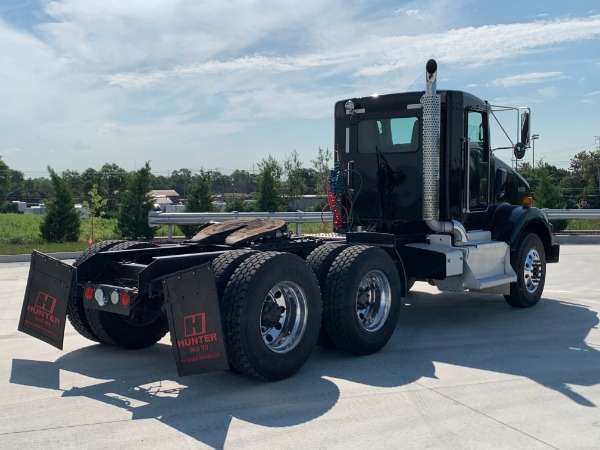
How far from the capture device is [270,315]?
5.96m

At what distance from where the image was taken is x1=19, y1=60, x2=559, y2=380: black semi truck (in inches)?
217

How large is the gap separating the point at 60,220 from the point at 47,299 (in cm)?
1725

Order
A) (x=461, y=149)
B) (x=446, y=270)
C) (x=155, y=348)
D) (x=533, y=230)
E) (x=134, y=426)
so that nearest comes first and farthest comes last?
(x=134, y=426)
(x=155, y=348)
(x=446, y=270)
(x=461, y=149)
(x=533, y=230)

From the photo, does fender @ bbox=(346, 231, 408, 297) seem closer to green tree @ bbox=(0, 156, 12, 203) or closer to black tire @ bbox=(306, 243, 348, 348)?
black tire @ bbox=(306, 243, 348, 348)

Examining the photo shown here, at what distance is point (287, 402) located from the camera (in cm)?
522

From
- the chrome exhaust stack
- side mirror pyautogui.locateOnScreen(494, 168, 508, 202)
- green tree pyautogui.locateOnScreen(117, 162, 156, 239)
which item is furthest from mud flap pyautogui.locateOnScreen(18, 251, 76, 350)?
green tree pyautogui.locateOnScreen(117, 162, 156, 239)

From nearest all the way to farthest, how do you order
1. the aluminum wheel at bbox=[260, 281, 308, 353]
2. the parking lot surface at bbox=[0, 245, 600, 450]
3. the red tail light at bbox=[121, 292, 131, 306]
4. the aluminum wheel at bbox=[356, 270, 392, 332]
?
1. the parking lot surface at bbox=[0, 245, 600, 450]
2. the red tail light at bbox=[121, 292, 131, 306]
3. the aluminum wheel at bbox=[260, 281, 308, 353]
4. the aluminum wheel at bbox=[356, 270, 392, 332]

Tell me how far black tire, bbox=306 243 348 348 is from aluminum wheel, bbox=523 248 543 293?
361cm

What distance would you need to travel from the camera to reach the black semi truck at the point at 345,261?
217 inches

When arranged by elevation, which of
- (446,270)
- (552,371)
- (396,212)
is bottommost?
(552,371)

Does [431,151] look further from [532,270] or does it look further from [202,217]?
[202,217]

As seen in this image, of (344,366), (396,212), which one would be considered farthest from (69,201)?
(344,366)

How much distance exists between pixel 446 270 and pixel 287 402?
332cm

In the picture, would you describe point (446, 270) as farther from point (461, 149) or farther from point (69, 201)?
point (69, 201)
